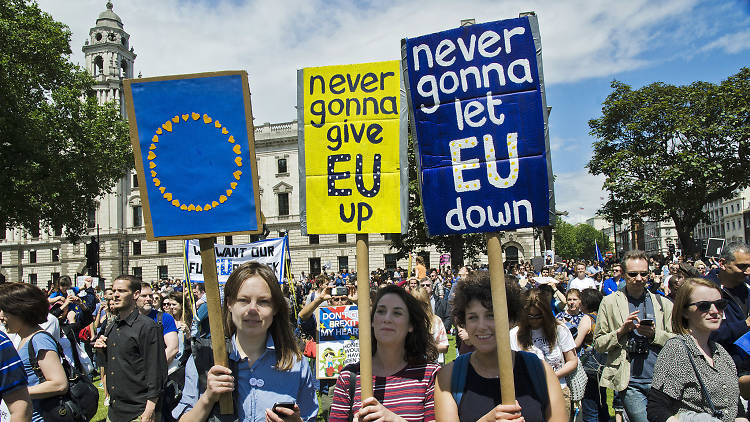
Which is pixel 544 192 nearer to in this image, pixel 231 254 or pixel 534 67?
pixel 534 67

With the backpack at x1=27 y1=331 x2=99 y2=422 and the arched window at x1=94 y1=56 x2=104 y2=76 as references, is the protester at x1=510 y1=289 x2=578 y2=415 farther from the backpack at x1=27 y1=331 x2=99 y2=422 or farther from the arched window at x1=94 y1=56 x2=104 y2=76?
the arched window at x1=94 y1=56 x2=104 y2=76

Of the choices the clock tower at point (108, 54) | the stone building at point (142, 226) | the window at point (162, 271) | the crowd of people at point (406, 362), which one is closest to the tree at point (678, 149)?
the stone building at point (142, 226)

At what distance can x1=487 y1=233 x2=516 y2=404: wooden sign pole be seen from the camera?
8.91 ft

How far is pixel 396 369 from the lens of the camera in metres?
3.41

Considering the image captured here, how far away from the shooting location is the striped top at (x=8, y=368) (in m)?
2.82

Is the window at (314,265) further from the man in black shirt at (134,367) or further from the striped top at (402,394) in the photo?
the striped top at (402,394)

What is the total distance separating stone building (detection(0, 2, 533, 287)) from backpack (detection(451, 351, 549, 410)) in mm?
51313

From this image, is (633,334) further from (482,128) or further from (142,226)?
(142,226)

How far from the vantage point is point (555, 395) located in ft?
9.18

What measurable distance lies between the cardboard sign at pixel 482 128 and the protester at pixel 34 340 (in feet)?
8.81

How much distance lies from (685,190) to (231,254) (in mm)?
29106

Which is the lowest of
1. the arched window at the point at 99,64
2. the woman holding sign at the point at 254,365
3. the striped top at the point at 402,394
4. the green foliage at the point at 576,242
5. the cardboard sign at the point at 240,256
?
the green foliage at the point at 576,242

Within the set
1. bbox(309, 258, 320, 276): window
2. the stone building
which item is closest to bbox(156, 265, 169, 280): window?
the stone building

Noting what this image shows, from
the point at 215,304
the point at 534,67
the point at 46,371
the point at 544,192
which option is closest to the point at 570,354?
the point at 544,192
